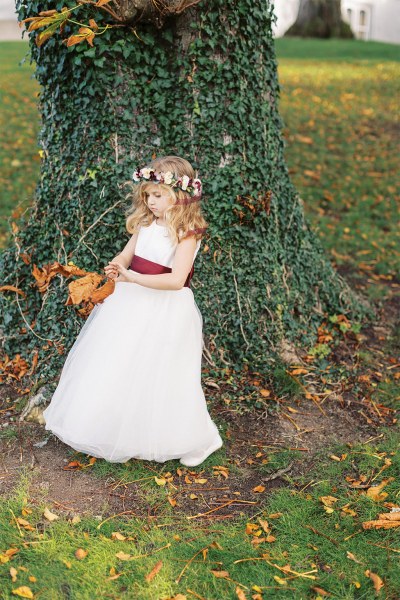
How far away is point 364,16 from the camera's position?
29.2 metres

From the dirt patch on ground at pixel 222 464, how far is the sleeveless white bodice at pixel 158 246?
1180 millimetres

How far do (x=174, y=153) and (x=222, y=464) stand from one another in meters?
2.02

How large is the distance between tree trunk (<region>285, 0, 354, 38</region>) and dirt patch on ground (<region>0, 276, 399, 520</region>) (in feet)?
A: 62.1

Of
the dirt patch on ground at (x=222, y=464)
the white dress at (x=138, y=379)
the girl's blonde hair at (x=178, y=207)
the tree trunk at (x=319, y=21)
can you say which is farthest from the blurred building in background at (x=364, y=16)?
the white dress at (x=138, y=379)

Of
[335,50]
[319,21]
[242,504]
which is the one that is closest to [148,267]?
[242,504]

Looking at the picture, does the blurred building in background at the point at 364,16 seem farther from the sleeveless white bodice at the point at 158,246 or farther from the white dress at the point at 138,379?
the white dress at the point at 138,379

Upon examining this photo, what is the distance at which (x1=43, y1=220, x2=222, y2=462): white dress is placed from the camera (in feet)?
11.7

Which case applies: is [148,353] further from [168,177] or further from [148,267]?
[168,177]

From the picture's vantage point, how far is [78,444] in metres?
3.60

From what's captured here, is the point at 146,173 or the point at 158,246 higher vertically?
the point at 146,173

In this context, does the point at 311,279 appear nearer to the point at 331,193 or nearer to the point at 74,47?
the point at 74,47

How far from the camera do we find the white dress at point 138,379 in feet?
11.7

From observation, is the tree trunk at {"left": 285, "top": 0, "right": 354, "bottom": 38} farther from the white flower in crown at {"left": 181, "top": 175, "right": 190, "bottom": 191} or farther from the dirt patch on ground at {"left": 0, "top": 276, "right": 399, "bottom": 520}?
the white flower in crown at {"left": 181, "top": 175, "right": 190, "bottom": 191}

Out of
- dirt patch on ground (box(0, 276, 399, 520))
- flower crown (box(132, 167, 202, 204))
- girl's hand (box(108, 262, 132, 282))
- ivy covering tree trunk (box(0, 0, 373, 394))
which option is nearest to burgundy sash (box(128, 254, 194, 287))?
girl's hand (box(108, 262, 132, 282))
